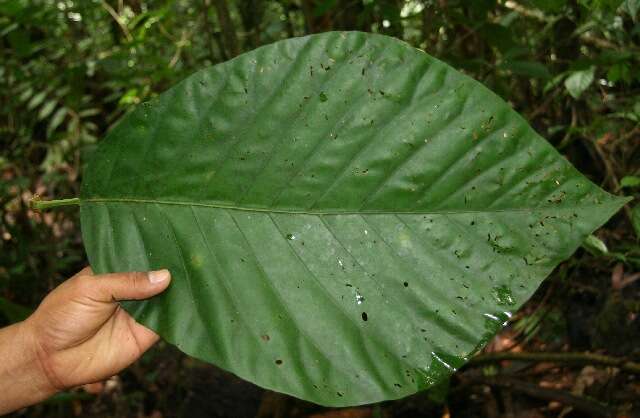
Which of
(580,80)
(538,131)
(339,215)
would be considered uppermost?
(339,215)

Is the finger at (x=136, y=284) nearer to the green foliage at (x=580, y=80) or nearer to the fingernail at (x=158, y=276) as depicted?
the fingernail at (x=158, y=276)

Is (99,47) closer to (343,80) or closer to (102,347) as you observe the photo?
(102,347)

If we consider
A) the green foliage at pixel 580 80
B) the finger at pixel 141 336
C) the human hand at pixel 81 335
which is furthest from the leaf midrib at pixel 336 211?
the green foliage at pixel 580 80

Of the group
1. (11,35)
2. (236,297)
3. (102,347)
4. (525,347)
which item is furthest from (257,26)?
(525,347)

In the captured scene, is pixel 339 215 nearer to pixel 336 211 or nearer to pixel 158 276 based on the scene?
pixel 336 211

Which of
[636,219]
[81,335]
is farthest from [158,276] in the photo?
[636,219]

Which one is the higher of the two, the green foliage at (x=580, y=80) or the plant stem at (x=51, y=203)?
the plant stem at (x=51, y=203)

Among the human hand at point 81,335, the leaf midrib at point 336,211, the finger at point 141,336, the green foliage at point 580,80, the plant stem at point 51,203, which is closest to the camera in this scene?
the leaf midrib at point 336,211
